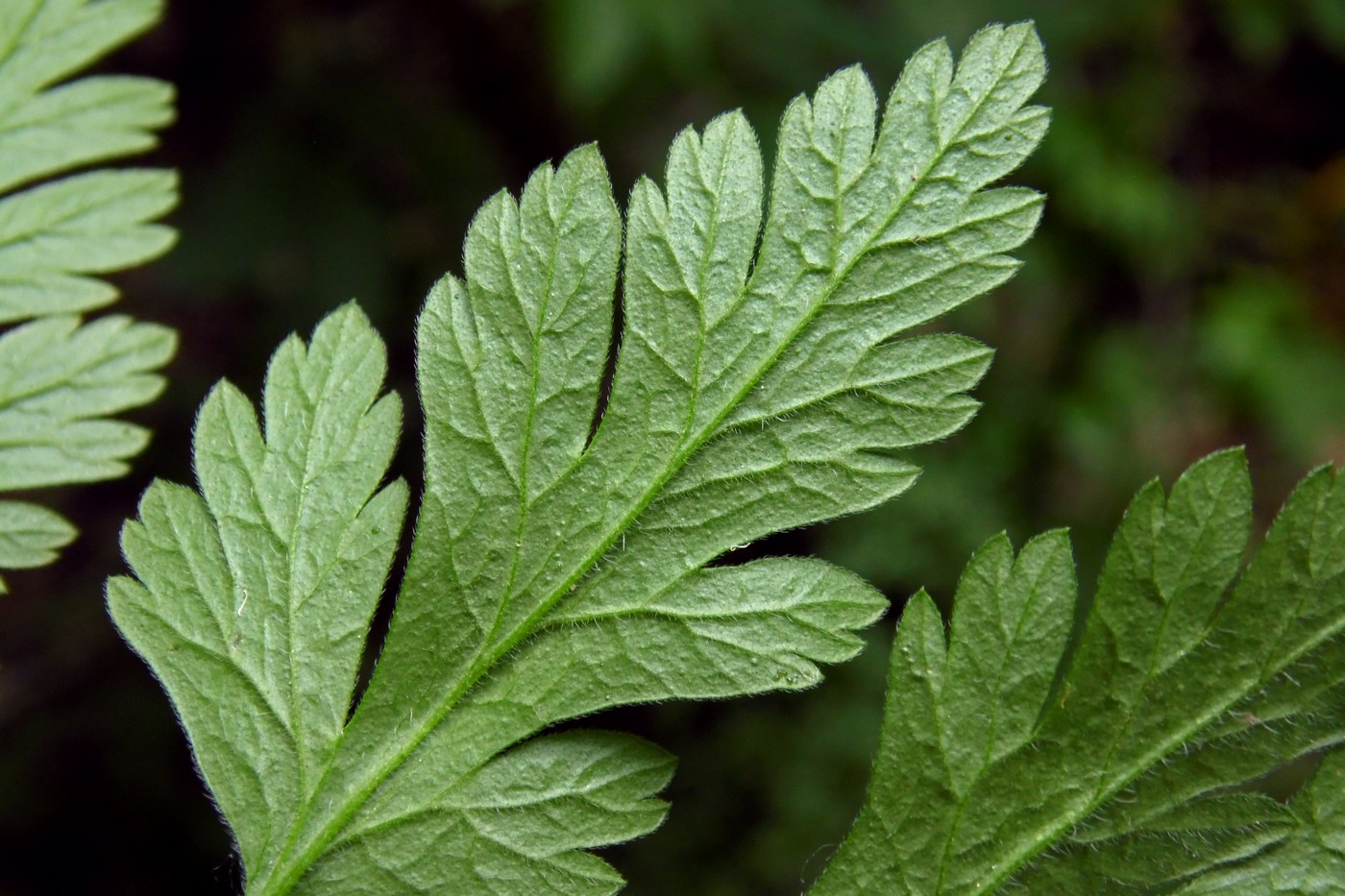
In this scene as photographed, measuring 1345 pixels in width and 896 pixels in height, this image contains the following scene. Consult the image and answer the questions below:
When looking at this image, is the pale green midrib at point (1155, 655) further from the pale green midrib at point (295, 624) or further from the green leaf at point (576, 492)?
the pale green midrib at point (295, 624)

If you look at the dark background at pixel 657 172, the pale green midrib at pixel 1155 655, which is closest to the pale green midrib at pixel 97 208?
the pale green midrib at pixel 1155 655

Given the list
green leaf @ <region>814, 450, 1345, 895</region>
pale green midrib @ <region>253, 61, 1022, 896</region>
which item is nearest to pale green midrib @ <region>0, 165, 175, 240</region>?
pale green midrib @ <region>253, 61, 1022, 896</region>

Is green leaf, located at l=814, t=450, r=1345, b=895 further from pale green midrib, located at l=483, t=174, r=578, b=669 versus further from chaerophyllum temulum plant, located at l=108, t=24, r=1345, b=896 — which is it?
pale green midrib, located at l=483, t=174, r=578, b=669

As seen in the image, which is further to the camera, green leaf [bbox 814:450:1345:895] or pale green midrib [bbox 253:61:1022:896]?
pale green midrib [bbox 253:61:1022:896]

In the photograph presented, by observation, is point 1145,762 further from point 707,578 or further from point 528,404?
point 528,404

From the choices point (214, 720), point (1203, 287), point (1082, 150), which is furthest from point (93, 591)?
point (1203, 287)
